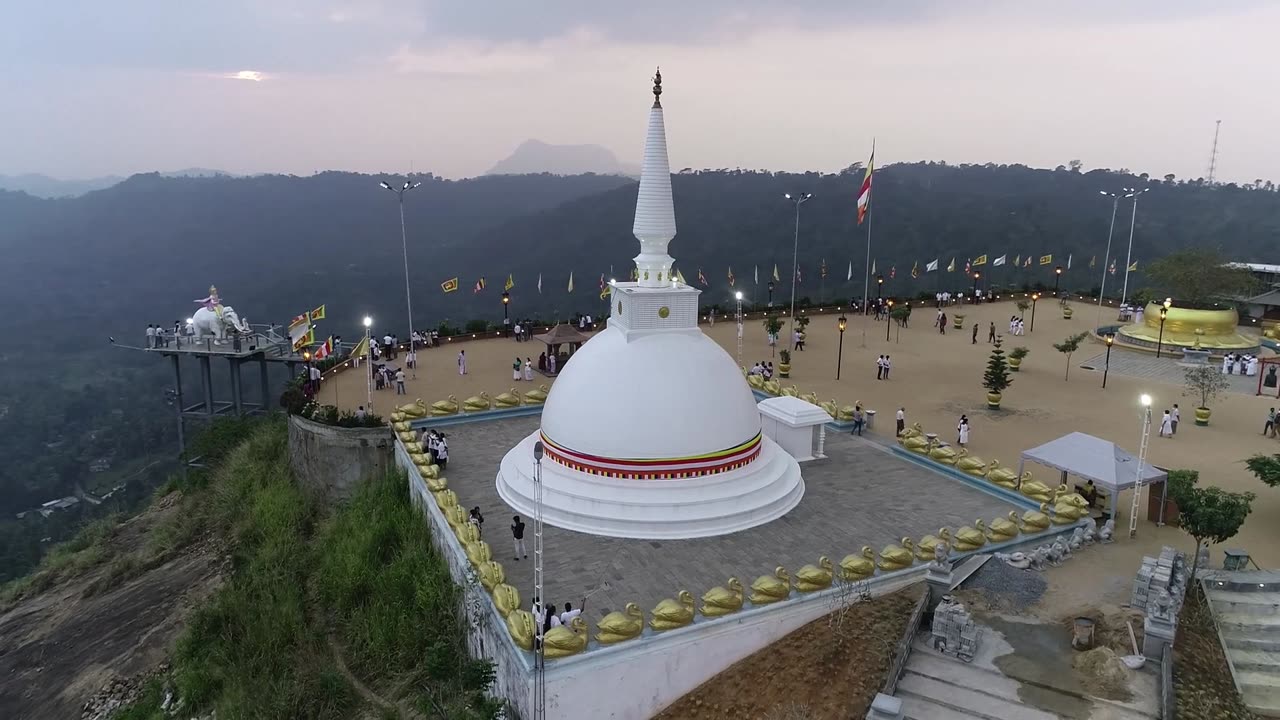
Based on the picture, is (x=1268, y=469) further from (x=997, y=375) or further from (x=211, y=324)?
(x=211, y=324)

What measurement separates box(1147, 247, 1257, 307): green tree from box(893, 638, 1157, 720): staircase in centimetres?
3714

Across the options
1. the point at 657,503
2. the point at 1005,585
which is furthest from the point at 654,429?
the point at 1005,585

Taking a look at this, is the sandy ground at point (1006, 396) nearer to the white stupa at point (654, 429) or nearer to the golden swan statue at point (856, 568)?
the golden swan statue at point (856, 568)

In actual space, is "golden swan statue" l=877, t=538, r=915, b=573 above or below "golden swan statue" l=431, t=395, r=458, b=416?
below

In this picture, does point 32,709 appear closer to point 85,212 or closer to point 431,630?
point 431,630


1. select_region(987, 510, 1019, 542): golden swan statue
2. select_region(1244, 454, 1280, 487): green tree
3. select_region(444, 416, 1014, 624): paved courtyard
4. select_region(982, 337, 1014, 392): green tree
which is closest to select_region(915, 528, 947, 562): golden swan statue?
select_region(444, 416, 1014, 624): paved courtyard

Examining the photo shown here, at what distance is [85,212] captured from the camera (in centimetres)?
17488

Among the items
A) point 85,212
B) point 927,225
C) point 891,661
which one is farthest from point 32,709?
point 85,212

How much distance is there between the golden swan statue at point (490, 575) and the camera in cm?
1231

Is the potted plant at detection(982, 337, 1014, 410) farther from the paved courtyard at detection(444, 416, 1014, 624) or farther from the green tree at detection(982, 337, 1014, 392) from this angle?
the paved courtyard at detection(444, 416, 1014, 624)

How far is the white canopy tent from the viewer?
1612 centimetres

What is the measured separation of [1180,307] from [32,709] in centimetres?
4752

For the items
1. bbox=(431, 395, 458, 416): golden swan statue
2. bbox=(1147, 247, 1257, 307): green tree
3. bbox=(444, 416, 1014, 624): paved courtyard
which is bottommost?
bbox=(444, 416, 1014, 624): paved courtyard

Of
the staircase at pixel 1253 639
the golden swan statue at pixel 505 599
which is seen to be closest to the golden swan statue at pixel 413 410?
the golden swan statue at pixel 505 599
